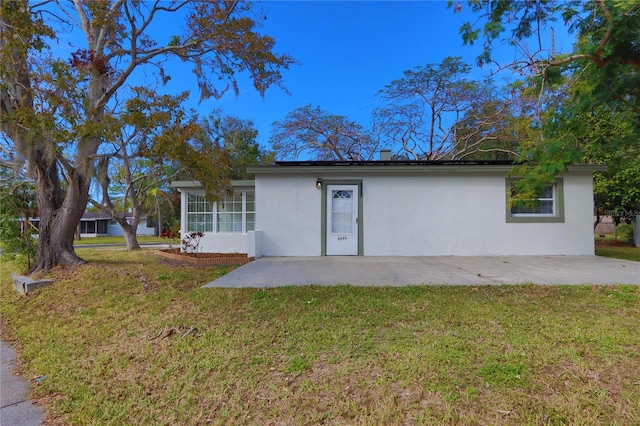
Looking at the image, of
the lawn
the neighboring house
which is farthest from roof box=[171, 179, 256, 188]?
the neighboring house

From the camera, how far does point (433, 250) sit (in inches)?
352

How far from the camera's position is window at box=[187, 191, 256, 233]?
1123 centimetres

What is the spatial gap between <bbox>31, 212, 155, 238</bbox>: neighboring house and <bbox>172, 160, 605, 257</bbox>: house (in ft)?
113

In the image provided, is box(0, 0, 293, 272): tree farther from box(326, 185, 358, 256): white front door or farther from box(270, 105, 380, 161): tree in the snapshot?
box(270, 105, 380, 161): tree

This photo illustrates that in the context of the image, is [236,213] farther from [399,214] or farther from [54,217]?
[399,214]

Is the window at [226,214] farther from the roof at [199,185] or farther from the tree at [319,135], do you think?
the tree at [319,135]

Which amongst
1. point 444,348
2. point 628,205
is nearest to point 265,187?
point 444,348

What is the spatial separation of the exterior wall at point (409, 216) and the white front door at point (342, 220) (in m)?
0.29

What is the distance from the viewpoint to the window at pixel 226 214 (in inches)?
442

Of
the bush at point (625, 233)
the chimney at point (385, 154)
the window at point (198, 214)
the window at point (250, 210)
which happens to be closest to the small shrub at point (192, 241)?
the window at point (198, 214)

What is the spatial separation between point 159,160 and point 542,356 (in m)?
7.19

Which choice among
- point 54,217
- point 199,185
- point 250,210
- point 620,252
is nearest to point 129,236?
point 199,185

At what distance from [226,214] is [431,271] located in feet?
25.3

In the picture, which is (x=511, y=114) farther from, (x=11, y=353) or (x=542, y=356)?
(x=11, y=353)
